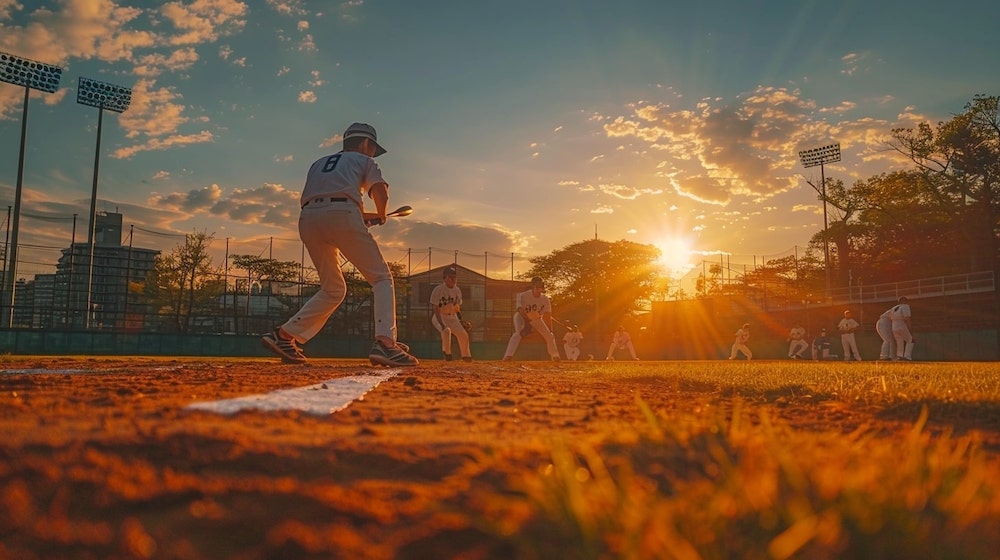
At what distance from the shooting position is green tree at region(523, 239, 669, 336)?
66000 millimetres

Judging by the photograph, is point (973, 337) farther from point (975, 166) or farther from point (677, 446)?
point (677, 446)

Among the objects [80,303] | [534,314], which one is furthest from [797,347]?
[80,303]

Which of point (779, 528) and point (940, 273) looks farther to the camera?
point (940, 273)

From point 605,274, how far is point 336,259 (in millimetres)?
63289

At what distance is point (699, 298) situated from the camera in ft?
199

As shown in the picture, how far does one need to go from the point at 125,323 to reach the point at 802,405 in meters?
32.8

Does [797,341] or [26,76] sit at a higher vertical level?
[26,76]

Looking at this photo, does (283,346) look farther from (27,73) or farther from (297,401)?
(27,73)

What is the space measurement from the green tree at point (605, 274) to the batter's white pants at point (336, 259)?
59.1 m

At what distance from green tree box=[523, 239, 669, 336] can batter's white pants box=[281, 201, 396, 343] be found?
59102 mm

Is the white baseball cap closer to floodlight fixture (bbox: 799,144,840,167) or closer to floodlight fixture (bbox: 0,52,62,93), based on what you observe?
floodlight fixture (bbox: 0,52,62,93)

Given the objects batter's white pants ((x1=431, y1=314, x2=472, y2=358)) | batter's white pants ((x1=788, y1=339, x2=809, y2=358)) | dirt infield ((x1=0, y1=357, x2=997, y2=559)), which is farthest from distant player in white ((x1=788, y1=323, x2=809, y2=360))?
dirt infield ((x1=0, y1=357, x2=997, y2=559))

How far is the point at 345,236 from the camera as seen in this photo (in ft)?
18.9

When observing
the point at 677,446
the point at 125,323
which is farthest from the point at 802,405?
the point at 125,323
